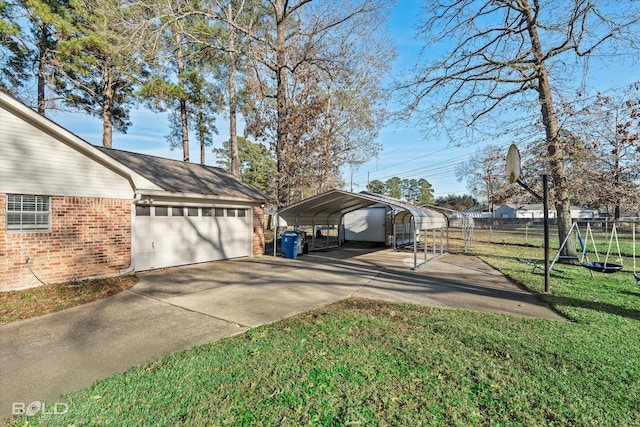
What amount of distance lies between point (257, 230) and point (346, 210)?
223 inches

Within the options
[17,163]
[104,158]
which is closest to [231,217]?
[104,158]

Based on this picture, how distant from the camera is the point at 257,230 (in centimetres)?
1209

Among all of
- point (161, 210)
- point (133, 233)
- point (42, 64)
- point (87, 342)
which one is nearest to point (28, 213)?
point (133, 233)

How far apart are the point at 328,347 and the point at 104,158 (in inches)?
291

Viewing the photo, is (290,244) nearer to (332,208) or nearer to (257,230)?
(257,230)

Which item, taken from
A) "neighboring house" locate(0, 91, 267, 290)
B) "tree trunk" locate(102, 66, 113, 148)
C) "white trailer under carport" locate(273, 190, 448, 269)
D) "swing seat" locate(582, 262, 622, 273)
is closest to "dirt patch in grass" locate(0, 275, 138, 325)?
"neighboring house" locate(0, 91, 267, 290)

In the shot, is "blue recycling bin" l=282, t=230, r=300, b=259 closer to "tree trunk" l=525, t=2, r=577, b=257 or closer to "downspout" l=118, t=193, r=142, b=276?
"downspout" l=118, t=193, r=142, b=276

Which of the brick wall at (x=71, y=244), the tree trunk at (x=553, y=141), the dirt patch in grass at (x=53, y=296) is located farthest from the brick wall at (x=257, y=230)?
the tree trunk at (x=553, y=141)

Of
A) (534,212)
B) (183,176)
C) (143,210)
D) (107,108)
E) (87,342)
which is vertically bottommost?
(87,342)

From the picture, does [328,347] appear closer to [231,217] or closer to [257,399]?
[257,399]

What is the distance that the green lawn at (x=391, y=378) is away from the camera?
239 centimetres

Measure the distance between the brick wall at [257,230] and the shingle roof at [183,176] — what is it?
60cm

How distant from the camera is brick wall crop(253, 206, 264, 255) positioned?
1198 cm

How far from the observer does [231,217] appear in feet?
36.8
